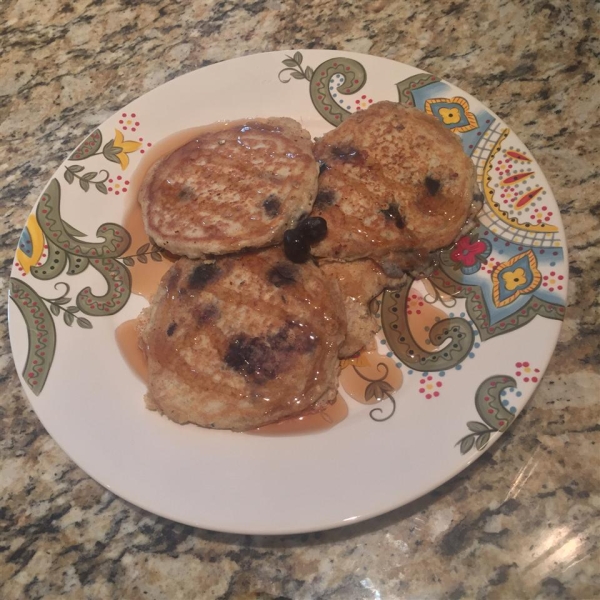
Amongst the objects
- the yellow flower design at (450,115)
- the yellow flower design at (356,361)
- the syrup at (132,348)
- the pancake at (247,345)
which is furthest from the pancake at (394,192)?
the syrup at (132,348)

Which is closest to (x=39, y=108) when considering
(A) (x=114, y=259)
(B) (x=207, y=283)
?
(A) (x=114, y=259)

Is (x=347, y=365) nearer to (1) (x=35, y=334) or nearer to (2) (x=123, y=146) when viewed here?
(1) (x=35, y=334)

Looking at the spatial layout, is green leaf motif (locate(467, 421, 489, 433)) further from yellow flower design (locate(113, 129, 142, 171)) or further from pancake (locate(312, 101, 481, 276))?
yellow flower design (locate(113, 129, 142, 171))

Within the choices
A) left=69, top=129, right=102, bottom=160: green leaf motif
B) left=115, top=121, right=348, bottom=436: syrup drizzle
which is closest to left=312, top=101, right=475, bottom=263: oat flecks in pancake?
left=115, top=121, right=348, bottom=436: syrup drizzle

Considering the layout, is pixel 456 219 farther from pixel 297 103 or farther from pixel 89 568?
pixel 89 568

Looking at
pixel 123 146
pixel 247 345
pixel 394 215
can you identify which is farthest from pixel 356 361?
pixel 123 146

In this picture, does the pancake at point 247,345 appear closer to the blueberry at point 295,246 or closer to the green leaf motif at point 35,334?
the blueberry at point 295,246
